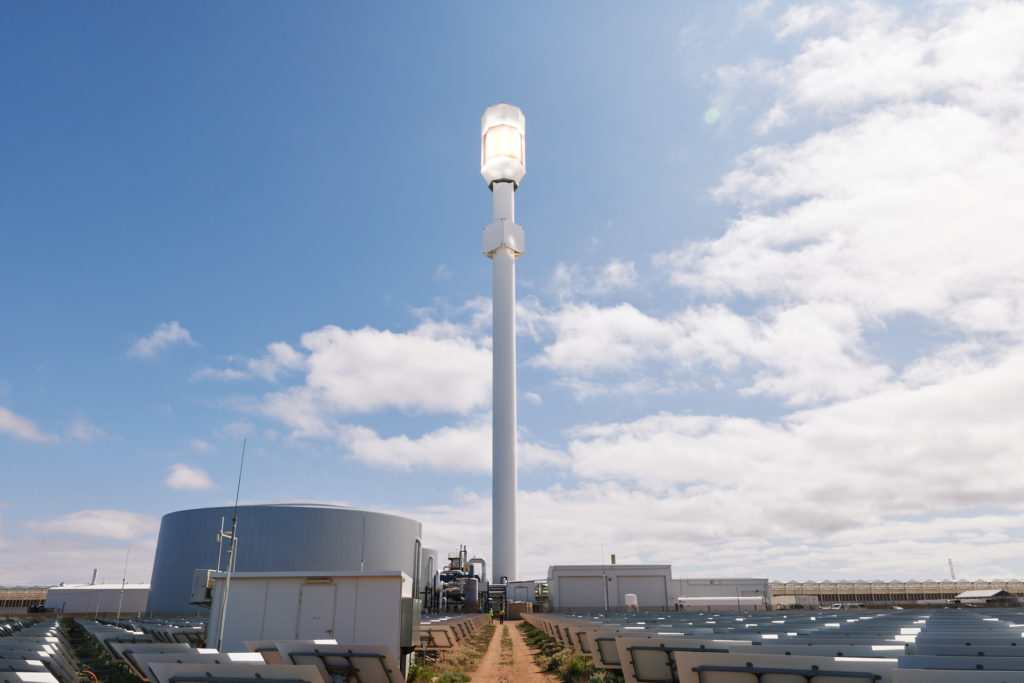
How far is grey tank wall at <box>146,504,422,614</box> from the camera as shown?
2456 inches

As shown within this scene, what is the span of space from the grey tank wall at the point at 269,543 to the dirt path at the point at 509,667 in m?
37.4

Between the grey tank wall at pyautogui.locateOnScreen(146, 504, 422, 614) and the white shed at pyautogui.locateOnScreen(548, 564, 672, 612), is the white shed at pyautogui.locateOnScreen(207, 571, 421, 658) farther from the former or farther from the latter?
the grey tank wall at pyautogui.locateOnScreen(146, 504, 422, 614)

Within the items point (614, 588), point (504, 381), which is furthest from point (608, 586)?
point (504, 381)

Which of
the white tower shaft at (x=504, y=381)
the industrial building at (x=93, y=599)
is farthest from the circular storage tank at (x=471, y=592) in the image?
the industrial building at (x=93, y=599)

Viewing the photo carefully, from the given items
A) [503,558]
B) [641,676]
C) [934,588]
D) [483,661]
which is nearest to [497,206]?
[503,558]

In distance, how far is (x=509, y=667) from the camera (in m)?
20.1

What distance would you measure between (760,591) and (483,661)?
145ft

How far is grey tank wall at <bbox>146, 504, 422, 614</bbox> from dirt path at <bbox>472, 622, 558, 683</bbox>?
1474 inches

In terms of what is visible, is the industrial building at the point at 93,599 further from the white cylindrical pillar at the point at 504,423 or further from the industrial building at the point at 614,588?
the industrial building at the point at 614,588

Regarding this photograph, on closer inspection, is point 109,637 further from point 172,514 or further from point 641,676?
point 172,514

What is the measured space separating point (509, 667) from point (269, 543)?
4936 cm

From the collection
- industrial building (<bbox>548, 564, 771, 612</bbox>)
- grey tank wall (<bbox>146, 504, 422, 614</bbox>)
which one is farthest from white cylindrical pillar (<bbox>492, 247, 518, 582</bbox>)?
grey tank wall (<bbox>146, 504, 422, 614</bbox>)

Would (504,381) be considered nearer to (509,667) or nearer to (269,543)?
(269,543)

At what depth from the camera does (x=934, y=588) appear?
8825cm
